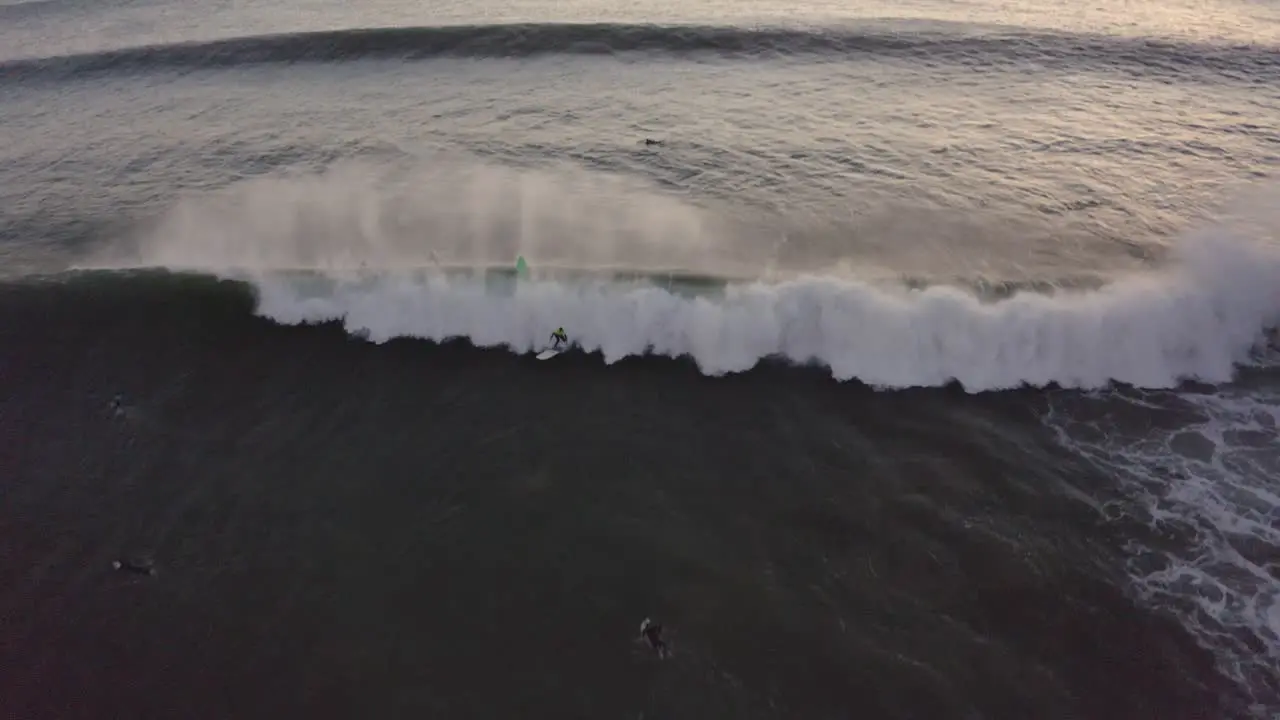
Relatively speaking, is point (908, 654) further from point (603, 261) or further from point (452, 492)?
point (603, 261)

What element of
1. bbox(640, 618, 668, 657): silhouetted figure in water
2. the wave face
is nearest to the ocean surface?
bbox(640, 618, 668, 657): silhouetted figure in water

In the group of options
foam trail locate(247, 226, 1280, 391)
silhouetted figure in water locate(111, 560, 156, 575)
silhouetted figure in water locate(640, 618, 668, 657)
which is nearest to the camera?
silhouetted figure in water locate(640, 618, 668, 657)

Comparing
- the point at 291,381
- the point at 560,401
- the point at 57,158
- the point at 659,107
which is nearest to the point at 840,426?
the point at 560,401

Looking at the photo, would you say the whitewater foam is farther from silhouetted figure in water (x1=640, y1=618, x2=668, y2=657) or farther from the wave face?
the wave face

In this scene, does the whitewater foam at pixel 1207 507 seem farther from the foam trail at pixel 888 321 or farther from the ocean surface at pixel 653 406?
the foam trail at pixel 888 321

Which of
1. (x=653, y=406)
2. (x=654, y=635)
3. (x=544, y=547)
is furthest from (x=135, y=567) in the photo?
(x=653, y=406)

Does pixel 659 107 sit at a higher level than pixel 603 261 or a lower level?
higher

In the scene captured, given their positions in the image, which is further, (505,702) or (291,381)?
(291,381)
